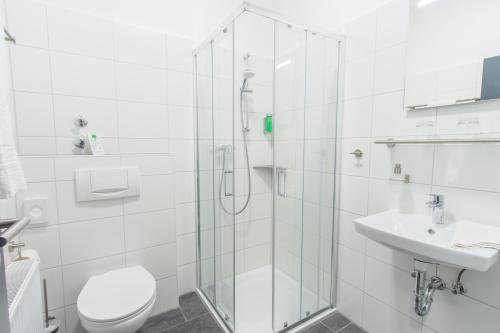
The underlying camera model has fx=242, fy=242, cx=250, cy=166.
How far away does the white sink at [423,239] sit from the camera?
35.7 inches

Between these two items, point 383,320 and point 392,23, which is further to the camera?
point 383,320

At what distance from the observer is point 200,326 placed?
5.82 ft

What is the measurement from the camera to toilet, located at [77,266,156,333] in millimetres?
1218

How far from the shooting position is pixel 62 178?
1.54 metres

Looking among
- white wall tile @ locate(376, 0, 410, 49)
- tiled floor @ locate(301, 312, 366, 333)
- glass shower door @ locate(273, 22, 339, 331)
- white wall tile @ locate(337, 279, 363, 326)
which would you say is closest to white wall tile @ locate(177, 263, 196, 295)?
glass shower door @ locate(273, 22, 339, 331)

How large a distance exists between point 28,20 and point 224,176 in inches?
61.7

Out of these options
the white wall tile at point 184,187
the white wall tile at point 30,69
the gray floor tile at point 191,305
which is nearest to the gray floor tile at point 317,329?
the gray floor tile at point 191,305

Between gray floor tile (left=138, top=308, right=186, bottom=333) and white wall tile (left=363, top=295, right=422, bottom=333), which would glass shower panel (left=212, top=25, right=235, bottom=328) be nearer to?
gray floor tile (left=138, top=308, right=186, bottom=333)

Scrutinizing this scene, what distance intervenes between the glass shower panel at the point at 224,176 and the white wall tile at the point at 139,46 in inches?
18.1

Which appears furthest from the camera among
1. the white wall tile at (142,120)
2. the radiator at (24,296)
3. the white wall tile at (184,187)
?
the white wall tile at (184,187)

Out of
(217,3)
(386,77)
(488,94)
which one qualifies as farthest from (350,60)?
(217,3)

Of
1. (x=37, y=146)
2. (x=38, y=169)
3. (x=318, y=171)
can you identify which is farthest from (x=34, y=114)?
(x=318, y=171)

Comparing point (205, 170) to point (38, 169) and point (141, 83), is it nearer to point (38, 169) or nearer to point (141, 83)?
point (141, 83)

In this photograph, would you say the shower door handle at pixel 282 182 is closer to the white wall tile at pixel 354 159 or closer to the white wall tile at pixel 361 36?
the white wall tile at pixel 354 159
